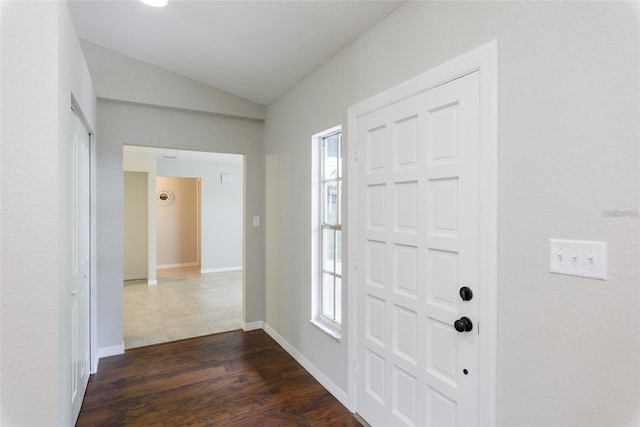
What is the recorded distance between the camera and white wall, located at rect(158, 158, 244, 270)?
731 centimetres

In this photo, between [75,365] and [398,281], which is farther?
[75,365]

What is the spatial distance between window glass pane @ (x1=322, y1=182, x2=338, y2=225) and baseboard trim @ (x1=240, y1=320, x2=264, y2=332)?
185 cm

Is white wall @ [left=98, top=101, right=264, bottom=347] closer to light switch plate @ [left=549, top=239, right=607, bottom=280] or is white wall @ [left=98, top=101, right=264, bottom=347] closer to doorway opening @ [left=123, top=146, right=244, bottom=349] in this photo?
doorway opening @ [left=123, top=146, right=244, bottom=349]

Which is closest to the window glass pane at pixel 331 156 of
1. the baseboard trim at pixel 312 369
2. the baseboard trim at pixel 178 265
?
the baseboard trim at pixel 312 369

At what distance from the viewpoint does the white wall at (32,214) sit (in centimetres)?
118

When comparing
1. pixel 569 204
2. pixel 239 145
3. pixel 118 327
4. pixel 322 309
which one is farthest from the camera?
pixel 239 145

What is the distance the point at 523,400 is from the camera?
4.18 ft

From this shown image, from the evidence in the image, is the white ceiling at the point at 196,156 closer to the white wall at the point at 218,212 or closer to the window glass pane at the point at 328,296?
the white wall at the point at 218,212

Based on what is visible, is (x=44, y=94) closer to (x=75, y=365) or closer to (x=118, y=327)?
(x=75, y=365)

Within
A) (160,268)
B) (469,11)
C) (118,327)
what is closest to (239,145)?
(118,327)

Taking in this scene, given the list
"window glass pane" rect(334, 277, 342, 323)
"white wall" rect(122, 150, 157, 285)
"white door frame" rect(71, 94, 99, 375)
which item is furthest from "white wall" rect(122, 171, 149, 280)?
"window glass pane" rect(334, 277, 342, 323)

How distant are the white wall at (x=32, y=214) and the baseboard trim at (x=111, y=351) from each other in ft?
6.24

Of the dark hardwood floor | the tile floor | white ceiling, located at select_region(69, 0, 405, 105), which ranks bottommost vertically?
the dark hardwood floor

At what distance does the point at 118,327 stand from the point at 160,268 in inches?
193
